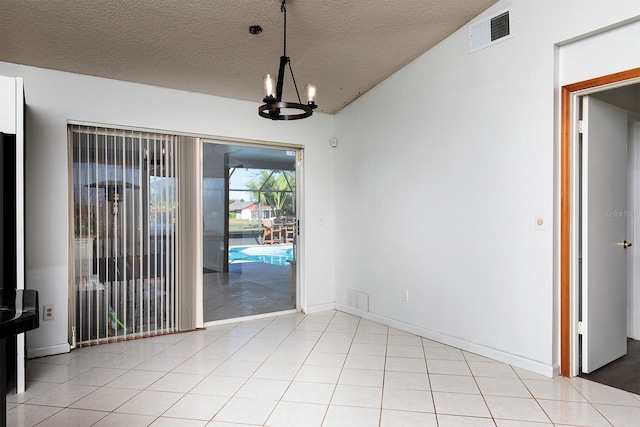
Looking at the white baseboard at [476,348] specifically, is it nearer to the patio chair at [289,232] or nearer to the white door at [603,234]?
the white door at [603,234]

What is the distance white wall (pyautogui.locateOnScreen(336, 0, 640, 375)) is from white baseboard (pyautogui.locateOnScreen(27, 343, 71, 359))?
317 cm

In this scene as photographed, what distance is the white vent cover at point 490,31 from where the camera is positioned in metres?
3.17

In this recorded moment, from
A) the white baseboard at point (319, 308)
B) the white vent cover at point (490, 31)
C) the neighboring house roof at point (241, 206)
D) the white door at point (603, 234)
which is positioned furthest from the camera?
the white baseboard at point (319, 308)

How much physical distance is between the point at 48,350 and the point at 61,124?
210cm

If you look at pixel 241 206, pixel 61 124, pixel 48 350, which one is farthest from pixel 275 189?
pixel 48 350

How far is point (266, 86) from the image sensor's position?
2.46 meters

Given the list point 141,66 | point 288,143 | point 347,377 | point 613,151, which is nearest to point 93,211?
point 141,66

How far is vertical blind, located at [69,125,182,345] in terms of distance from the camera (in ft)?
12.3

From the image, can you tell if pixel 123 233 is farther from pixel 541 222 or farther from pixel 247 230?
pixel 541 222

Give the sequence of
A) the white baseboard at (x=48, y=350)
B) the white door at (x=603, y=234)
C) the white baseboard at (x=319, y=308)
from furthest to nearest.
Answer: the white baseboard at (x=319, y=308) < the white baseboard at (x=48, y=350) < the white door at (x=603, y=234)

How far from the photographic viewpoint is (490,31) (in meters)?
3.28

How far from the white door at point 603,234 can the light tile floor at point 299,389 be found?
0.48m

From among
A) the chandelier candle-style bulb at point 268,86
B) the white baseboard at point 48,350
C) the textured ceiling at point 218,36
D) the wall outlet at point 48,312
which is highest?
the textured ceiling at point 218,36

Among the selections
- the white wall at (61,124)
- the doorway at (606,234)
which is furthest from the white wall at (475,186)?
the white wall at (61,124)
